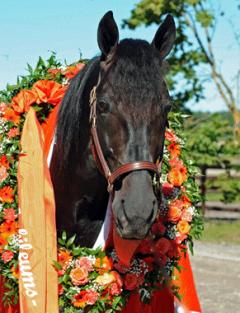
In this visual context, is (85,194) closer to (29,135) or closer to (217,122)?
(29,135)

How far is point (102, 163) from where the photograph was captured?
11.2ft

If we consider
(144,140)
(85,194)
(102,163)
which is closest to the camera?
(144,140)

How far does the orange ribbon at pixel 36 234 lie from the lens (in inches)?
160

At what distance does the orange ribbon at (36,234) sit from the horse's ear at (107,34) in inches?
40.8

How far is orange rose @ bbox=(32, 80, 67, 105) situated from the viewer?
15.4ft

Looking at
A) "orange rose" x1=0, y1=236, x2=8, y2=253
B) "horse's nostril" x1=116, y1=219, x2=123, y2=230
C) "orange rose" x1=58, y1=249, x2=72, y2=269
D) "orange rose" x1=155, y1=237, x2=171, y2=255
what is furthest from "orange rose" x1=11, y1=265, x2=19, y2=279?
"horse's nostril" x1=116, y1=219, x2=123, y2=230

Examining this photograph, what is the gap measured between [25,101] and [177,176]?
122 centimetres

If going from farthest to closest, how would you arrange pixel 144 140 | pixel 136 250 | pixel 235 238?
pixel 235 238
pixel 136 250
pixel 144 140

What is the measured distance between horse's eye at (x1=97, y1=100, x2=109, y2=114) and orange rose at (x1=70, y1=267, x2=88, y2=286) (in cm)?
110

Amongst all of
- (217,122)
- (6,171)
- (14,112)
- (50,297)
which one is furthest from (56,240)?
(217,122)

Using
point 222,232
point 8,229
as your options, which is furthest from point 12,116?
point 222,232

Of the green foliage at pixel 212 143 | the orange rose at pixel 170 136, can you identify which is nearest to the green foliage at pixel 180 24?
the green foliage at pixel 212 143

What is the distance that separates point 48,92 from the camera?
4734 millimetres

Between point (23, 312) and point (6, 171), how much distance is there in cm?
98
